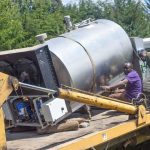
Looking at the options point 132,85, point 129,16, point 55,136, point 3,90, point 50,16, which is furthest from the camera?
point 129,16

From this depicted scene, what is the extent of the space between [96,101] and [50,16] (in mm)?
22901

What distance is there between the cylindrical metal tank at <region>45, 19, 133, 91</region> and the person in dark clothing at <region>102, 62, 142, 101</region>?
0.18 meters

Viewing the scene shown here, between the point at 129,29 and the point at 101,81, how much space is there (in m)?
24.7

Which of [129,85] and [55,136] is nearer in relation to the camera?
[55,136]

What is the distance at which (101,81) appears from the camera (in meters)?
8.14

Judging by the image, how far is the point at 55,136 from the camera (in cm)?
703

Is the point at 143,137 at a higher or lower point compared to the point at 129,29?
higher

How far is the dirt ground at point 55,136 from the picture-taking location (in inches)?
259

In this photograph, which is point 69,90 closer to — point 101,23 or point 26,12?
point 101,23

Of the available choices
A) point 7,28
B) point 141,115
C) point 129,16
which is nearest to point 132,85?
point 141,115

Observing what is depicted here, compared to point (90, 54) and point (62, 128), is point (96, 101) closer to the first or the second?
point (62, 128)

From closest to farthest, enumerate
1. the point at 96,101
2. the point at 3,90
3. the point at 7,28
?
the point at 3,90 < the point at 96,101 < the point at 7,28

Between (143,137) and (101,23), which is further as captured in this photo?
(101,23)

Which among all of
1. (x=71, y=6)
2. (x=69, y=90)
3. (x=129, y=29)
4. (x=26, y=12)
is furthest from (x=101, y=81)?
(x=71, y=6)
